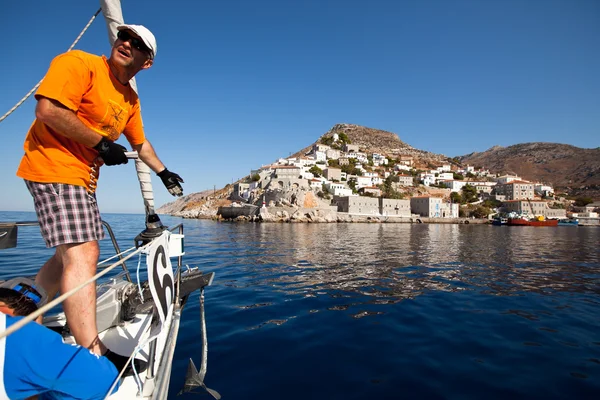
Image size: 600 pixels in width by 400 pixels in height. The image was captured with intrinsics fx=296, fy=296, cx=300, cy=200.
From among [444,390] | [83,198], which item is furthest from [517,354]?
[83,198]

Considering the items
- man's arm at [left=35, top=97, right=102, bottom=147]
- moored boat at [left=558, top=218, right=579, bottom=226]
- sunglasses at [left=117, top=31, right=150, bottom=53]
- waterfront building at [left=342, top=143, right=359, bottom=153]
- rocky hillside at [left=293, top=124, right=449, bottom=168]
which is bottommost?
moored boat at [left=558, top=218, right=579, bottom=226]

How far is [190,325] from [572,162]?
20980 cm

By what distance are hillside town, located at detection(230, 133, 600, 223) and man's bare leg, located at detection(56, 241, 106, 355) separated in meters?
53.3

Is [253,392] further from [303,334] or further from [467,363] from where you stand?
[467,363]

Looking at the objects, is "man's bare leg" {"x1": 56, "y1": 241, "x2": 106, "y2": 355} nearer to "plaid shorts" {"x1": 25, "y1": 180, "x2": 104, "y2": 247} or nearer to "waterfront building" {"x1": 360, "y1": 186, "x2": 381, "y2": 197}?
"plaid shorts" {"x1": 25, "y1": 180, "x2": 104, "y2": 247}

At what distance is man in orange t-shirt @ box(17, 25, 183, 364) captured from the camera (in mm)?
1773

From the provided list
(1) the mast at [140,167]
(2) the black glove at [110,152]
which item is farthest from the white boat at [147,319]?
(2) the black glove at [110,152]

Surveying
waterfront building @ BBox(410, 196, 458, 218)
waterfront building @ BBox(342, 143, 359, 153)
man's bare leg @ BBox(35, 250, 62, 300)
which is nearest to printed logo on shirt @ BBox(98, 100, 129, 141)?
man's bare leg @ BBox(35, 250, 62, 300)

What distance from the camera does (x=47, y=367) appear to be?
3.81 ft

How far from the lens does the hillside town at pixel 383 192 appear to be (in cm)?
6219

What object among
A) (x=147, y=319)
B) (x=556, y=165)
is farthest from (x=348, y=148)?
(x=556, y=165)

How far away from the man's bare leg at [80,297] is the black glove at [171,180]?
1087 millimetres

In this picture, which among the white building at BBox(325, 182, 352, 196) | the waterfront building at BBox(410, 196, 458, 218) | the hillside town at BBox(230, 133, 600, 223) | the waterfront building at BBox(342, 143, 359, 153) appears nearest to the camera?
the hillside town at BBox(230, 133, 600, 223)

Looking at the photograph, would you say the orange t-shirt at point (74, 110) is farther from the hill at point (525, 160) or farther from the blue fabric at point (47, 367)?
the hill at point (525, 160)
